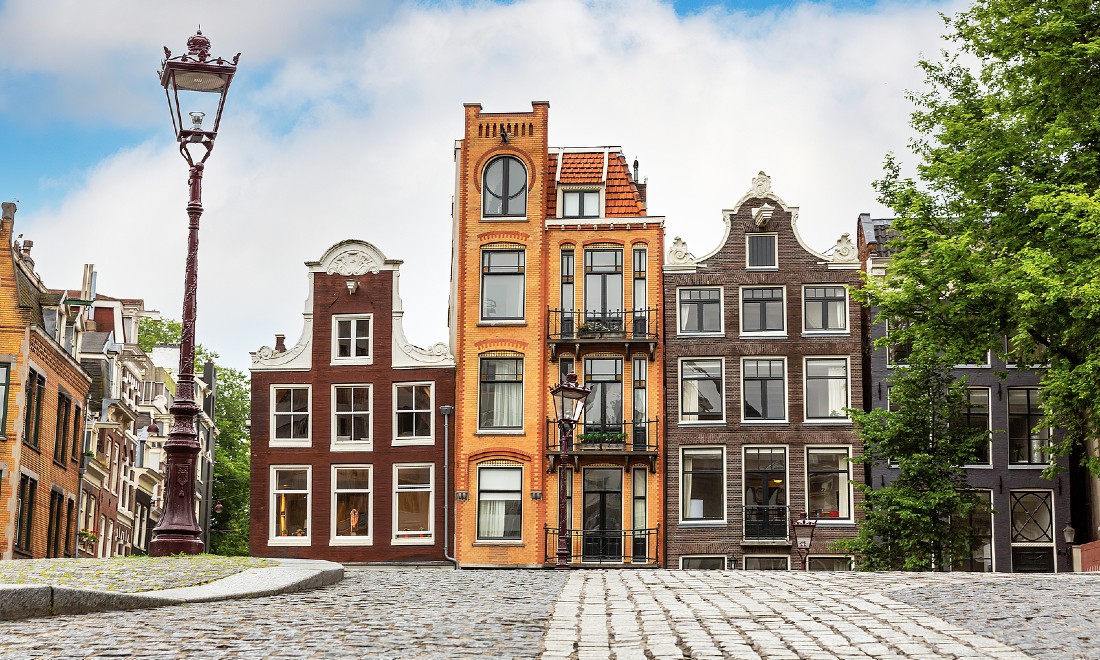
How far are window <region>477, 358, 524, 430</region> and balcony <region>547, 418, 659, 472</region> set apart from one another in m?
1.24

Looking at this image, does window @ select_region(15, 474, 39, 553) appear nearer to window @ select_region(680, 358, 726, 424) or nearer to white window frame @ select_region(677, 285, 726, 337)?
window @ select_region(680, 358, 726, 424)

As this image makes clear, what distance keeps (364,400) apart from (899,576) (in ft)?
→ 95.1

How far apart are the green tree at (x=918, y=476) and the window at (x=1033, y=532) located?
12.1 ft

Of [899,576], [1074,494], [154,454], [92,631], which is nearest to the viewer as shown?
[92,631]

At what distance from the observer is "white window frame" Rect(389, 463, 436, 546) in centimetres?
4794

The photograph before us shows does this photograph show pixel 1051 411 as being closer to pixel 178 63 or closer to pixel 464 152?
pixel 178 63

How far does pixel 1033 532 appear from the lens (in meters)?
46.6

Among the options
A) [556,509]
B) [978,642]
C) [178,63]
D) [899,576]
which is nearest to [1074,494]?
[556,509]

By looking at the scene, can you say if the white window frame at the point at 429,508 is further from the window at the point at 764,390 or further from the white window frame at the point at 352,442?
the window at the point at 764,390

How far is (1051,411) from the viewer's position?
32.0 meters

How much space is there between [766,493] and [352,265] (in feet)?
48.8

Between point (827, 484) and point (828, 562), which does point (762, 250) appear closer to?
point (827, 484)

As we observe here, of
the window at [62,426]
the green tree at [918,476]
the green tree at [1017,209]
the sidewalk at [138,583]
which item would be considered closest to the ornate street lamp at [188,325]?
the sidewalk at [138,583]

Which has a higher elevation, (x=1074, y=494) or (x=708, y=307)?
(x=708, y=307)
